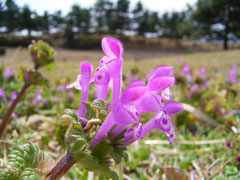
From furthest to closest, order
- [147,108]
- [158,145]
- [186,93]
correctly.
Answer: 1. [186,93]
2. [158,145]
3. [147,108]

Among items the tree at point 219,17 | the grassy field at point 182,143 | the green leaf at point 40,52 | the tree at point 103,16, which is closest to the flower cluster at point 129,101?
the grassy field at point 182,143

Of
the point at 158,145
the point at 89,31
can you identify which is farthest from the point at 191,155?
the point at 89,31

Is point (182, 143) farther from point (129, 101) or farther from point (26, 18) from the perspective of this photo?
point (26, 18)

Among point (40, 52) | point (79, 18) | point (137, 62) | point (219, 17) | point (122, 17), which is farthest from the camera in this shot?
point (122, 17)

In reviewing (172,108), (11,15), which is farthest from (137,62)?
(172,108)

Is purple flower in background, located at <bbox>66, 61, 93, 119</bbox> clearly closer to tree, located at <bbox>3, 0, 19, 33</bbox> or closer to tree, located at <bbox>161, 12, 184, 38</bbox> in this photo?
tree, located at <bbox>3, 0, 19, 33</bbox>

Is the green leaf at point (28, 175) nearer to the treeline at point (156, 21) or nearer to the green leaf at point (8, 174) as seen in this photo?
the green leaf at point (8, 174)

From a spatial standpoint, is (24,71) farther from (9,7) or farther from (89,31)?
(89,31)
